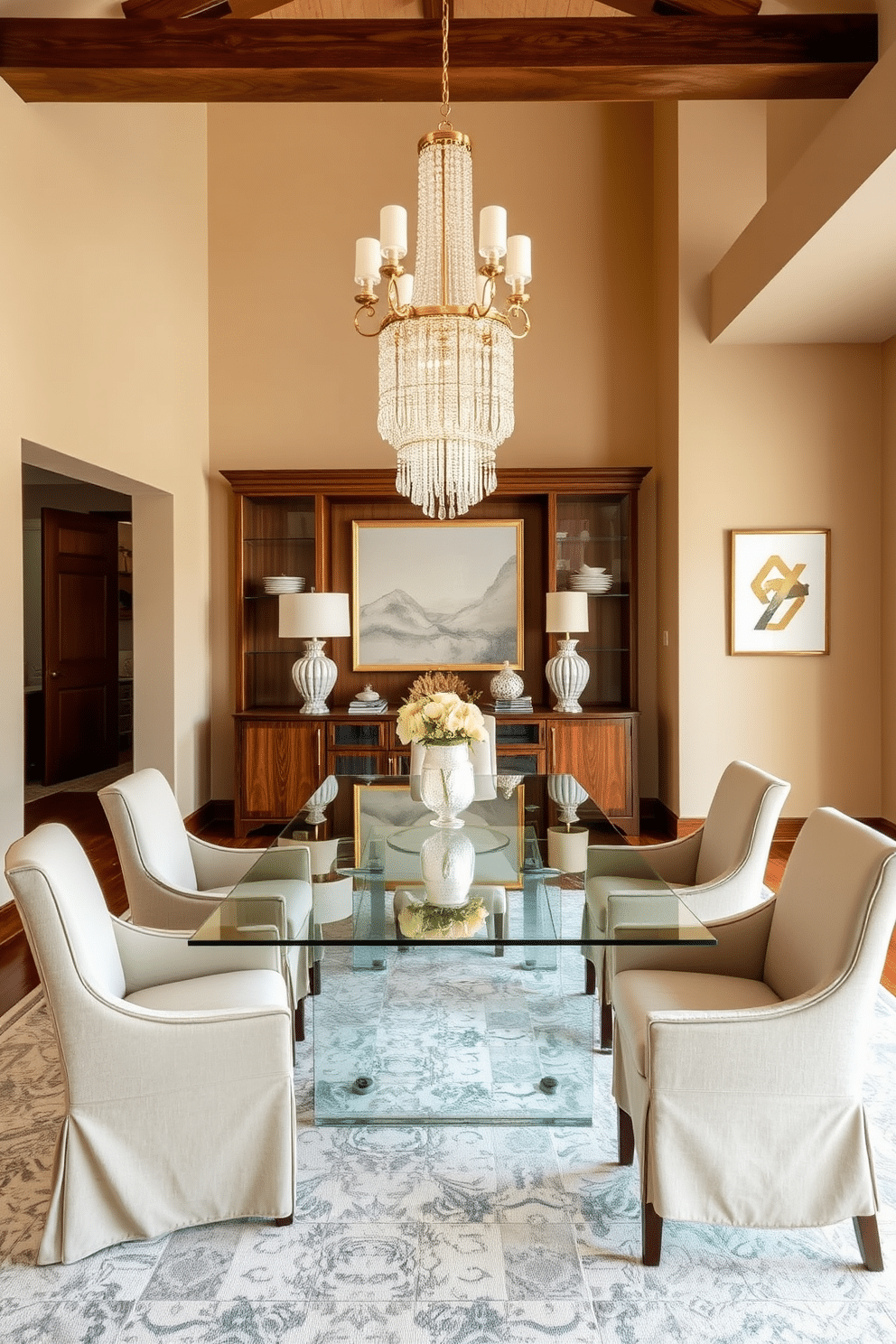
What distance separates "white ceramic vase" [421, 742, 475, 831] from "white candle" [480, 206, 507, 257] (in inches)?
63.1

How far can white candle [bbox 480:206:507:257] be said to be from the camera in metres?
2.90

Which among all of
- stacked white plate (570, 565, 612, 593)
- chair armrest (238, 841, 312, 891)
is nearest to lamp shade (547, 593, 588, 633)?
stacked white plate (570, 565, 612, 593)

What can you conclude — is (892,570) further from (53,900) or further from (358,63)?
(53,900)

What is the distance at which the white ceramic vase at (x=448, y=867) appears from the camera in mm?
2225

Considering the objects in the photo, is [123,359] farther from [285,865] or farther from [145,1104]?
[145,1104]

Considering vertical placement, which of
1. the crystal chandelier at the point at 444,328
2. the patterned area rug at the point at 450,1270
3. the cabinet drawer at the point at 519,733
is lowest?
the patterned area rug at the point at 450,1270

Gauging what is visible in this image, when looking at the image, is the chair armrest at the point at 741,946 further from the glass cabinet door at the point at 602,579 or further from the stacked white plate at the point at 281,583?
the stacked white plate at the point at 281,583

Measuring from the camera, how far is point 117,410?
4.68 meters

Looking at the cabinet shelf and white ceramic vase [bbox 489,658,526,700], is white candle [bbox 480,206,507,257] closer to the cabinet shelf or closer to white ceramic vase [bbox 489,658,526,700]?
white ceramic vase [bbox 489,658,526,700]

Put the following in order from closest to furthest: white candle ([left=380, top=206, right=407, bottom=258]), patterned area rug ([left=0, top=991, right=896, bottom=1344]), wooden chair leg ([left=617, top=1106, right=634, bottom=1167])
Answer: patterned area rug ([left=0, top=991, right=896, bottom=1344]) < wooden chair leg ([left=617, top=1106, right=634, bottom=1167]) < white candle ([left=380, top=206, right=407, bottom=258])

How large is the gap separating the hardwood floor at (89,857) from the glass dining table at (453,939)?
1.19m

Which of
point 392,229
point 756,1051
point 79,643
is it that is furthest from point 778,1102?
point 79,643

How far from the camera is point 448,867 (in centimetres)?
240

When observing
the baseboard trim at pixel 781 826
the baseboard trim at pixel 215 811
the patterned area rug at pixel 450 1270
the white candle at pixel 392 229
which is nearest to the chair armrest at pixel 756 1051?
the patterned area rug at pixel 450 1270
